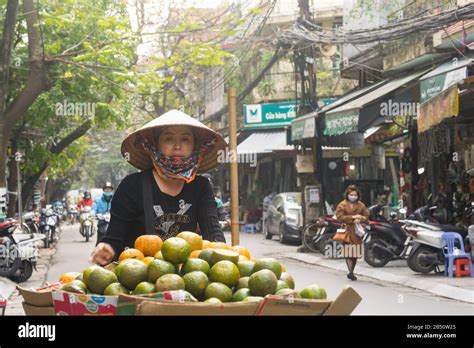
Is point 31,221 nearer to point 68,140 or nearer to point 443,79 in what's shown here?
point 68,140

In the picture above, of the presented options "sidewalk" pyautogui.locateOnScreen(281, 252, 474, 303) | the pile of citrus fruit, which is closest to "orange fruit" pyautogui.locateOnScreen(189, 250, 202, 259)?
the pile of citrus fruit

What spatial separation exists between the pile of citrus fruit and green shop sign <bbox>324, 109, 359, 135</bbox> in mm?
10900

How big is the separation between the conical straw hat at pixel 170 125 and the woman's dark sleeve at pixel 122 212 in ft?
0.99

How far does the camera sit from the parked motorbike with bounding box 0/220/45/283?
1195cm

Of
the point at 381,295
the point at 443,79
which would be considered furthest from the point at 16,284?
the point at 443,79

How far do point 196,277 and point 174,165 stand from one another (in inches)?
52.5

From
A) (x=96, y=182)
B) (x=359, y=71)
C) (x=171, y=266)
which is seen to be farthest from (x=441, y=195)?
(x=96, y=182)

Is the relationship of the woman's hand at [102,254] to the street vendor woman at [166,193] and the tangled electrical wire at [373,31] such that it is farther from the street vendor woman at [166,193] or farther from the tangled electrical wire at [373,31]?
the tangled electrical wire at [373,31]

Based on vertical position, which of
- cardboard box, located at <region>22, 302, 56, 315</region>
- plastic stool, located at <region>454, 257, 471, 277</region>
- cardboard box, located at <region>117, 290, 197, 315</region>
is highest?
cardboard box, located at <region>117, 290, 197, 315</region>

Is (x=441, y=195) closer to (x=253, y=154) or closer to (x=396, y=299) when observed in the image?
(x=396, y=299)

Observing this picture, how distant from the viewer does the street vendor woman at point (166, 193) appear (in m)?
4.43

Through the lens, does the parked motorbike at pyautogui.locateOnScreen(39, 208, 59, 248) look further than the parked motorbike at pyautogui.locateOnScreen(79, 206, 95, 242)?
No

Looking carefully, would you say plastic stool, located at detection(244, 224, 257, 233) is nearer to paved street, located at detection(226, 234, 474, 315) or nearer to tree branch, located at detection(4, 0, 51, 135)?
paved street, located at detection(226, 234, 474, 315)
